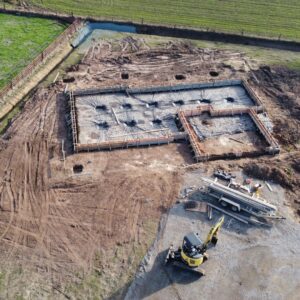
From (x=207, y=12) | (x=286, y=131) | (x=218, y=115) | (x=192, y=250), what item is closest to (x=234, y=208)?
(x=192, y=250)

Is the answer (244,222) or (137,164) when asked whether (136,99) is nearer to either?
(137,164)

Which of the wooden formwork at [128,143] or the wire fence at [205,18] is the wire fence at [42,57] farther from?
the wooden formwork at [128,143]

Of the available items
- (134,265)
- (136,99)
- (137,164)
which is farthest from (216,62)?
(134,265)

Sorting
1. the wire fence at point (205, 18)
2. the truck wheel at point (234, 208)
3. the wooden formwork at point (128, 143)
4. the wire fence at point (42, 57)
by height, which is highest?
the wire fence at point (205, 18)

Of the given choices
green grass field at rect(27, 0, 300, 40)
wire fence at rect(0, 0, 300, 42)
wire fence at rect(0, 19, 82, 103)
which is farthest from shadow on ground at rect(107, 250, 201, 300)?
green grass field at rect(27, 0, 300, 40)

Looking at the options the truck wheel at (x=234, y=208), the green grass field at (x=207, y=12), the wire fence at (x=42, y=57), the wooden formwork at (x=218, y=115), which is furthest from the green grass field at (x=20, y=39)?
the truck wheel at (x=234, y=208)

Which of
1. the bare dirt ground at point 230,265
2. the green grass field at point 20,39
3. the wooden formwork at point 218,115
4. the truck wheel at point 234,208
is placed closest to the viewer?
the bare dirt ground at point 230,265
